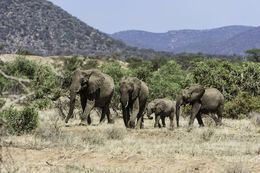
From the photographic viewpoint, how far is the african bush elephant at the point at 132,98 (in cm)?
1577

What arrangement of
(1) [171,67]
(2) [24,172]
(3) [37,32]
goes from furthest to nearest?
(3) [37,32] → (1) [171,67] → (2) [24,172]

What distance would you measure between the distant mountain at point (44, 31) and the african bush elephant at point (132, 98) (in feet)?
393

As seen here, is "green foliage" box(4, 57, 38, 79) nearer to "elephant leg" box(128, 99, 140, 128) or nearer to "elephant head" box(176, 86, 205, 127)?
"elephant head" box(176, 86, 205, 127)

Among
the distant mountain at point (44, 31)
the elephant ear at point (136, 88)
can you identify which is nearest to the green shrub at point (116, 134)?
the elephant ear at point (136, 88)

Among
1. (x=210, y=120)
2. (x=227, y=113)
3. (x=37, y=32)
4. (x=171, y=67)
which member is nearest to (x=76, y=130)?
(x=210, y=120)

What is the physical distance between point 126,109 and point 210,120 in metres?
6.03

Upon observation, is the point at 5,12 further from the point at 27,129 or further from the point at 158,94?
the point at 27,129

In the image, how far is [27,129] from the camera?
13.8 m

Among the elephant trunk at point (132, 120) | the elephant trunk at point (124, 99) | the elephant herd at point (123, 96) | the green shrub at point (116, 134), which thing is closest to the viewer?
the green shrub at point (116, 134)

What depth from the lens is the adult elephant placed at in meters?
16.2

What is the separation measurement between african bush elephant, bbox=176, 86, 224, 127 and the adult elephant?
3375 mm

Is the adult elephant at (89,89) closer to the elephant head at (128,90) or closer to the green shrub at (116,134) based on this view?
the elephant head at (128,90)

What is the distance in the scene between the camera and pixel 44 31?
6427 inches

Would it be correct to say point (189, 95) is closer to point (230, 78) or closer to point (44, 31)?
point (230, 78)
